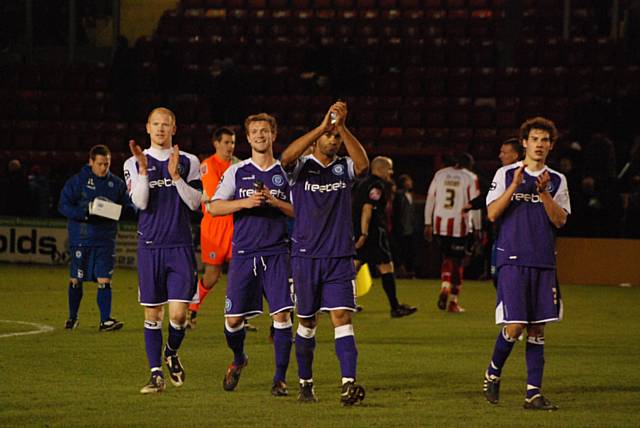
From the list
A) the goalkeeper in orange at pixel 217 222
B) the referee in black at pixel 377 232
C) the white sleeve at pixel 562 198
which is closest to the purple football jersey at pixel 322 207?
the white sleeve at pixel 562 198

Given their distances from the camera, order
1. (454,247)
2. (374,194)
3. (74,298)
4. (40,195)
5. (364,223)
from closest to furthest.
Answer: (74,298) < (364,223) < (374,194) < (454,247) < (40,195)

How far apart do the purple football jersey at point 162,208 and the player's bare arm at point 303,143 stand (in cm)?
102

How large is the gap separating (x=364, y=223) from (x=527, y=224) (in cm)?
660

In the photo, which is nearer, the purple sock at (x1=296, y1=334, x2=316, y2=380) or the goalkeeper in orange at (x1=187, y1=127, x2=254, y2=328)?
the purple sock at (x1=296, y1=334, x2=316, y2=380)

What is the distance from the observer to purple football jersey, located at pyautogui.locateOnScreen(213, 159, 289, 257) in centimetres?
941

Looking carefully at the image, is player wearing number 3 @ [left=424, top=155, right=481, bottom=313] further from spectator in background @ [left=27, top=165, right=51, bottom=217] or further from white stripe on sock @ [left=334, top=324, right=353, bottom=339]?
spectator in background @ [left=27, top=165, right=51, bottom=217]

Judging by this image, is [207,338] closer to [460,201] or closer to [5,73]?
[460,201]

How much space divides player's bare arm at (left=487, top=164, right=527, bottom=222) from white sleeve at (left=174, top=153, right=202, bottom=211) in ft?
7.26

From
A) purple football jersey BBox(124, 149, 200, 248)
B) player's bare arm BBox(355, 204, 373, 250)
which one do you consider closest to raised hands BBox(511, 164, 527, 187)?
purple football jersey BBox(124, 149, 200, 248)

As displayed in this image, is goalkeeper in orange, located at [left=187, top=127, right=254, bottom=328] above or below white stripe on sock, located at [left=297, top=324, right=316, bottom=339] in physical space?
above

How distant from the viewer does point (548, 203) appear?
29.0 ft

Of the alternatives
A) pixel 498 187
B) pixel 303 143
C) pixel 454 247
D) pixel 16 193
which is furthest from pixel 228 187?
pixel 16 193

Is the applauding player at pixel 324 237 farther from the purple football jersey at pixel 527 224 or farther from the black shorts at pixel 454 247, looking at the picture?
the black shorts at pixel 454 247

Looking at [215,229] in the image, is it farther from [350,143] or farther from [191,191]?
[350,143]
